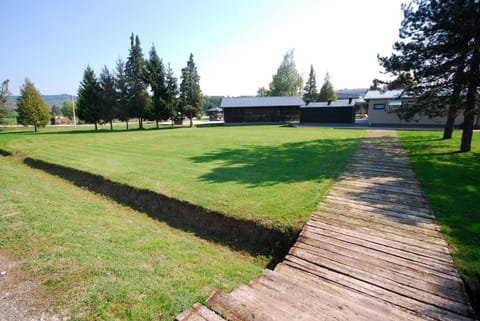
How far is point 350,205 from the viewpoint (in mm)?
4930

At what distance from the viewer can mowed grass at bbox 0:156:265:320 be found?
2.60 meters

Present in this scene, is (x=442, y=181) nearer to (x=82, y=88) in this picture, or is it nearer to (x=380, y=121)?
(x=380, y=121)

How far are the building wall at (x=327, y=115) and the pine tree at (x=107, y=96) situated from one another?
2402 cm

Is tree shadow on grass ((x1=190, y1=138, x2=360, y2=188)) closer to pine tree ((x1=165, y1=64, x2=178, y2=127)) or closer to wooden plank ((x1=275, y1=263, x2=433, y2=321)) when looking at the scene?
wooden plank ((x1=275, y1=263, x2=433, y2=321))

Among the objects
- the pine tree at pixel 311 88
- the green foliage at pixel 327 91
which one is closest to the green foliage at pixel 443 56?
the green foliage at pixel 327 91

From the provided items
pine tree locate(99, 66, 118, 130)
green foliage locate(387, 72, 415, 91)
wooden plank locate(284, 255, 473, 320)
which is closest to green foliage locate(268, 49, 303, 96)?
pine tree locate(99, 66, 118, 130)

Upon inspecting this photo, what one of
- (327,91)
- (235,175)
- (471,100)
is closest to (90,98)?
(235,175)

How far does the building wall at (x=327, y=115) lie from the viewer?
28516mm

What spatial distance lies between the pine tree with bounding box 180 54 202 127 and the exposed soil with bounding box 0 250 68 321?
31.3m

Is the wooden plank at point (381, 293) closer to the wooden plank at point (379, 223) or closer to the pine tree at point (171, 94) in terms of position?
the wooden plank at point (379, 223)

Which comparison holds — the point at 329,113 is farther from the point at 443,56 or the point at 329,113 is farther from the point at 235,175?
the point at 235,175

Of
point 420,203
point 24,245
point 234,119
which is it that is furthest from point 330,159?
point 234,119

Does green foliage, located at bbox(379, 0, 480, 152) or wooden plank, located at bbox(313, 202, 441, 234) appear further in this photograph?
green foliage, located at bbox(379, 0, 480, 152)

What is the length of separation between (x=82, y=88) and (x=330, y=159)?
3114 centimetres
